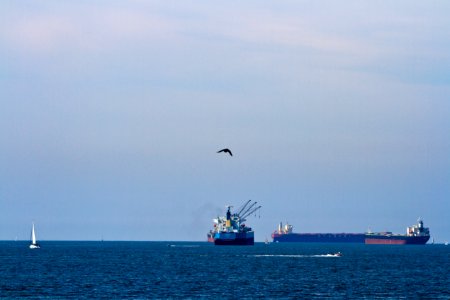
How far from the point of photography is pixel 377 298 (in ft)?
391

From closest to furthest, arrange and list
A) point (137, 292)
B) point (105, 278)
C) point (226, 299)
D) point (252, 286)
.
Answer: point (226, 299)
point (137, 292)
point (252, 286)
point (105, 278)

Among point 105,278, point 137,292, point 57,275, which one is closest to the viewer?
point 137,292

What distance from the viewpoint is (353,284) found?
145m

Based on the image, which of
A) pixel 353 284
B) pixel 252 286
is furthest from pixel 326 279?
pixel 252 286

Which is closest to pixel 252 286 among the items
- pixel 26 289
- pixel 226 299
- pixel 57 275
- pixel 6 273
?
pixel 226 299

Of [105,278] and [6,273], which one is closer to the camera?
[105,278]

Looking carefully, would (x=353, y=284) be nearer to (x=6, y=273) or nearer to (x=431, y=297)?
(x=431, y=297)

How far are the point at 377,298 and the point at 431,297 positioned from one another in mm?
7630

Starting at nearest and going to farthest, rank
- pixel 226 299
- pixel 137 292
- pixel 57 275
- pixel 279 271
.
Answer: pixel 226 299
pixel 137 292
pixel 57 275
pixel 279 271

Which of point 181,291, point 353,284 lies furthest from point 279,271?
point 181,291

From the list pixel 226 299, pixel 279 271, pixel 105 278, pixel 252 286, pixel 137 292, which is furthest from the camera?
pixel 279 271

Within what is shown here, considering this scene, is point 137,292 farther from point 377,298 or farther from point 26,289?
Result: point 377,298

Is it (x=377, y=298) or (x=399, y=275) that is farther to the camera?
(x=399, y=275)

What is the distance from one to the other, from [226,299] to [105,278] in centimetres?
4471
